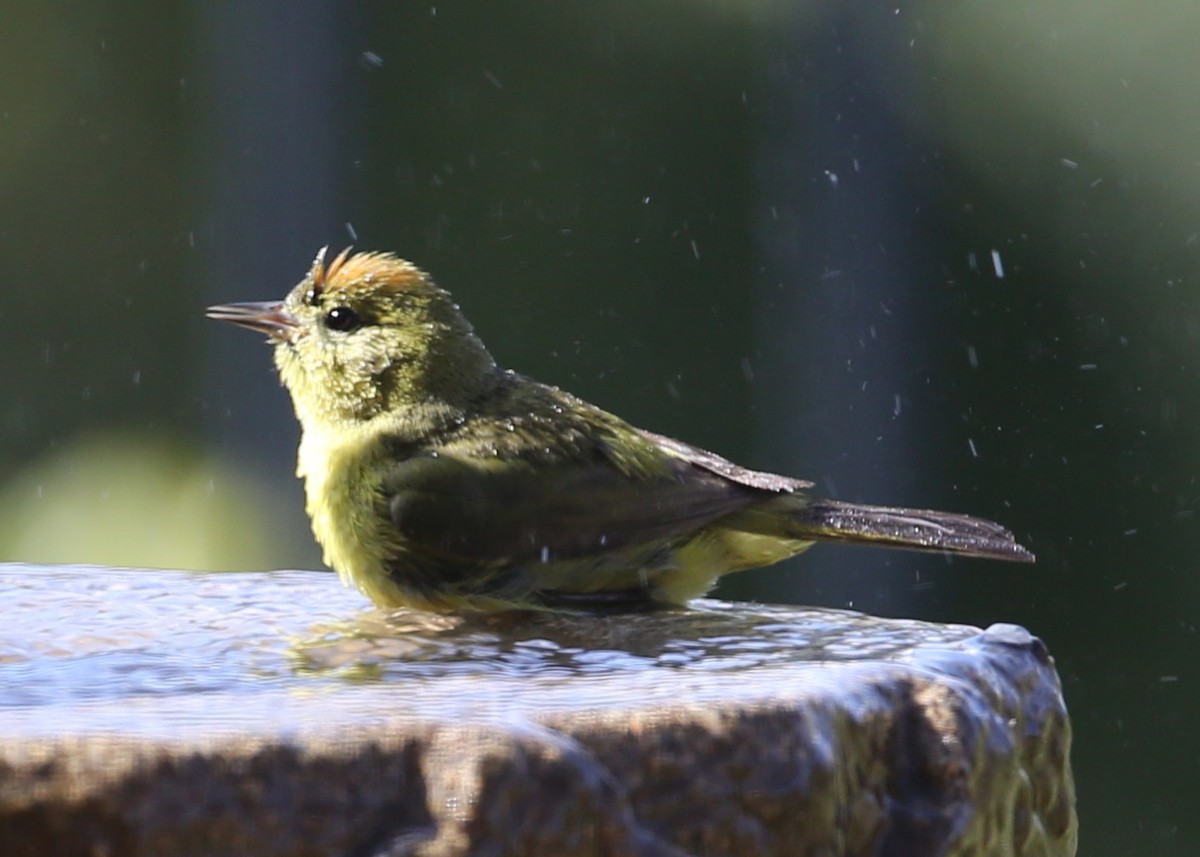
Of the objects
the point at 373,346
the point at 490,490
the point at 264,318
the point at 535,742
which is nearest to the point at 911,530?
the point at 490,490

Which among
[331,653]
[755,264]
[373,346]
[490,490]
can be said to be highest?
[755,264]

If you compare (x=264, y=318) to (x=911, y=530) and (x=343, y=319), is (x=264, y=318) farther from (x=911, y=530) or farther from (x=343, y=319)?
(x=911, y=530)

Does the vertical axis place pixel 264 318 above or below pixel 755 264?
below

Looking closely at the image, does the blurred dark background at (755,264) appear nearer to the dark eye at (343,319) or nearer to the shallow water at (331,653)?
the dark eye at (343,319)

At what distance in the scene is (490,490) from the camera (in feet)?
11.0

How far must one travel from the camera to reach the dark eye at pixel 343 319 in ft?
12.2

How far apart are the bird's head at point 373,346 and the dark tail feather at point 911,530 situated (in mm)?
→ 721

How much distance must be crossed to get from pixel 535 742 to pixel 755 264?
610cm

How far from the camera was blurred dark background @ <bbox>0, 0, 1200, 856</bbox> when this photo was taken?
721 centimetres

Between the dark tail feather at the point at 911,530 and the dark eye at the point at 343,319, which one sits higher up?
the dark eye at the point at 343,319

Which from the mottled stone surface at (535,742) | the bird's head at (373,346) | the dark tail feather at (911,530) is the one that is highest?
the bird's head at (373,346)

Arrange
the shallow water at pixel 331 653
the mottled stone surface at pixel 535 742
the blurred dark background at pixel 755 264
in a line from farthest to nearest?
1. the blurred dark background at pixel 755 264
2. the shallow water at pixel 331 653
3. the mottled stone surface at pixel 535 742

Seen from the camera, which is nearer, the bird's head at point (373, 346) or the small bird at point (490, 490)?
the small bird at point (490, 490)

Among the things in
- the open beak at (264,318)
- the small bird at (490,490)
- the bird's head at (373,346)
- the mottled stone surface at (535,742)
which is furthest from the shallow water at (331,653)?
the open beak at (264,318)
